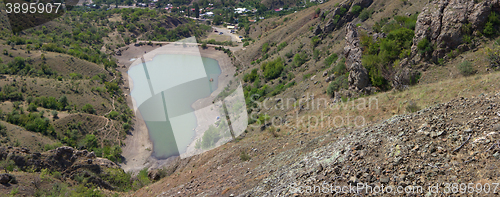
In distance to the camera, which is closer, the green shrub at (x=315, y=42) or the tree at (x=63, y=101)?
the tree at (x=63, y=101)

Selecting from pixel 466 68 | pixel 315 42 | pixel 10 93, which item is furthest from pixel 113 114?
pixel 466 68

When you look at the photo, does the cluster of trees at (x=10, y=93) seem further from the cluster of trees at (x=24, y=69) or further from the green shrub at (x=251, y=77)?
the green shrub at (x=251, y=77)

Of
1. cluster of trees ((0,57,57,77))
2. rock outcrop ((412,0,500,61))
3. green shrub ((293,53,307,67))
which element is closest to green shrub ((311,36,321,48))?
green shrub ((293,53,307,67))

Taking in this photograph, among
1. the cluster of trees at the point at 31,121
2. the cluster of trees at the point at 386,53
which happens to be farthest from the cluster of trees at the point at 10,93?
the cluster of trees at the point at 386,53

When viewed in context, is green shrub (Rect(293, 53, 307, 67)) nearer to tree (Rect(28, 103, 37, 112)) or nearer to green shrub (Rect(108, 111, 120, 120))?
green shrub (Rect(108, 111, 120, 120))

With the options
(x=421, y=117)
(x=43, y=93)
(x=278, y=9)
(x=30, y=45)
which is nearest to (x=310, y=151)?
(x=421, y=117)

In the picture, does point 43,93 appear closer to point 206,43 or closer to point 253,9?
point 206,43
